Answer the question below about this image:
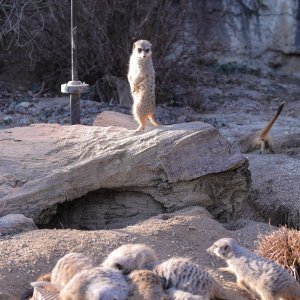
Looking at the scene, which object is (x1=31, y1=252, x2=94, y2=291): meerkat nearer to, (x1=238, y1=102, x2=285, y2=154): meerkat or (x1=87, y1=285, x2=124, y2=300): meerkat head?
(x1=87, y1=285, x2=124, y2=300): meerkat head

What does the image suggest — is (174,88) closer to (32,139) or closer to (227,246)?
(32,139)

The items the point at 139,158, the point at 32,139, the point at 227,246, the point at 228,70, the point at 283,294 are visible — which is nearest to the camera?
the point at 283,294

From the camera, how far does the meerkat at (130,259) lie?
127 inches

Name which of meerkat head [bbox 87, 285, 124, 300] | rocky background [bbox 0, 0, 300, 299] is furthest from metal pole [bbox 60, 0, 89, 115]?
meerkat head [bbox 87, 285, 124, 300]

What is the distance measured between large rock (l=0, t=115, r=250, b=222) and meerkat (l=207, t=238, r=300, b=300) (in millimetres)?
1154

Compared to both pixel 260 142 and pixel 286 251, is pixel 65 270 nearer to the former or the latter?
pixel 286 251

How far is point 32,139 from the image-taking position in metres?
5.16

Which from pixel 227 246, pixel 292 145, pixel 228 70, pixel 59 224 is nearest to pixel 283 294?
pixel 227 246

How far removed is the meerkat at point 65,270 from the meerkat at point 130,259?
0.35ft

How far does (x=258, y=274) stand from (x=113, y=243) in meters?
0.92

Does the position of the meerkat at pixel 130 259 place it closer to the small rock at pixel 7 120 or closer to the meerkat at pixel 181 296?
the meerkat at pixel 181 296

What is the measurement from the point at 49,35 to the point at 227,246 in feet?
23.1

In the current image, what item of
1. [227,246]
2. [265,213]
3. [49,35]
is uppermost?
[49,35]

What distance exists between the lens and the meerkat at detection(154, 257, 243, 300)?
3152mm
